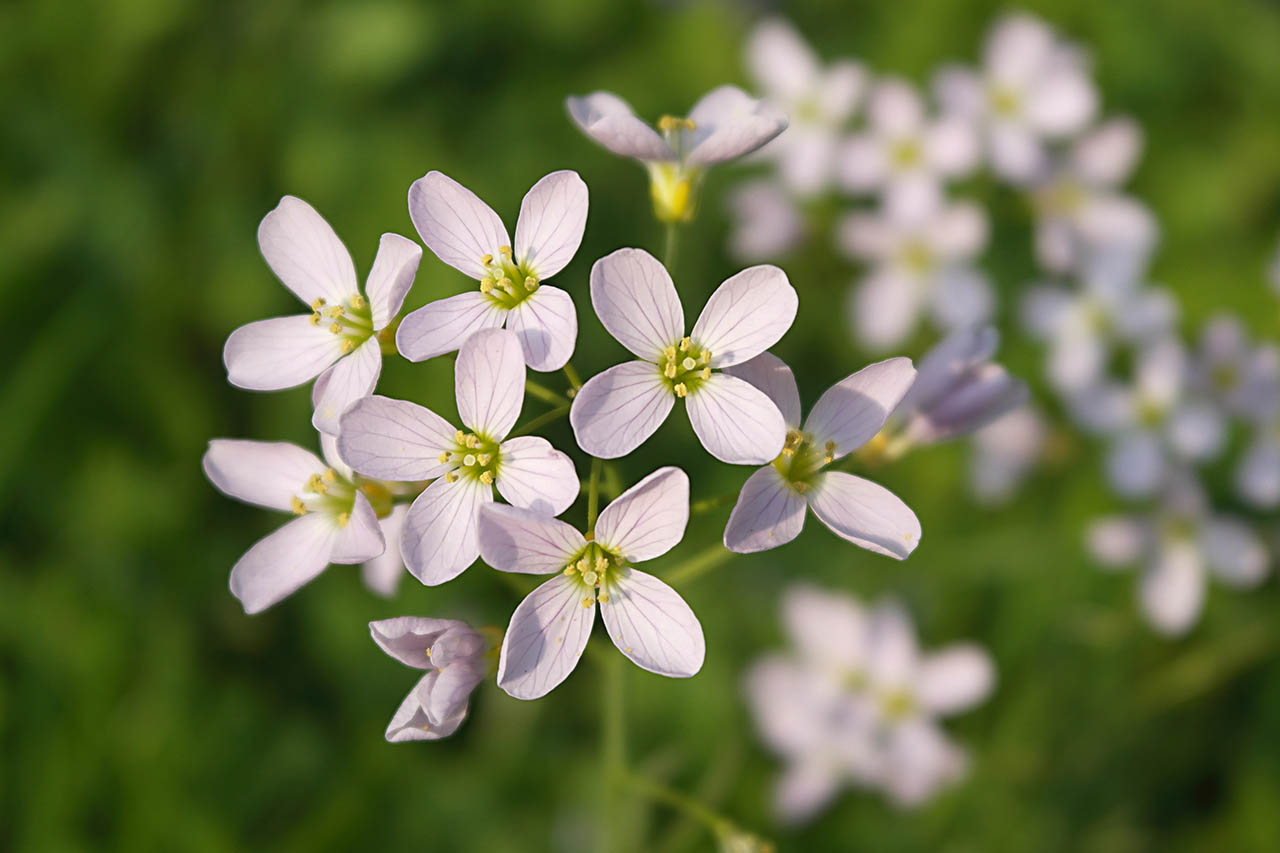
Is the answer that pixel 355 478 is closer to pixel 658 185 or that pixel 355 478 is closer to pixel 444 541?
pixel 444 541

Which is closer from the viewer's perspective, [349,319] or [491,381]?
[491,381]

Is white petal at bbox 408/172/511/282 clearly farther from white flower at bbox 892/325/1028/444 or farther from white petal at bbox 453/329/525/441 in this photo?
white flower at bbox 892/325/1028/444

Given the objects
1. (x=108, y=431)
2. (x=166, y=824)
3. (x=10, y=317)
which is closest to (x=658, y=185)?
(x=166, y=824)

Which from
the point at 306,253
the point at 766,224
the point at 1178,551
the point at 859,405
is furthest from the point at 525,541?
the point at 1178,551

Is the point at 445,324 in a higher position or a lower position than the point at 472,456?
higher

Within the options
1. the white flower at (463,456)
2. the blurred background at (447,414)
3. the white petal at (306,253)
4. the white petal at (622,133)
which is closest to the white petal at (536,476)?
the white flower at (463,456)

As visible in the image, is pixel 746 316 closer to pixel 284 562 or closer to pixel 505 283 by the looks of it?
pixel 505 283
